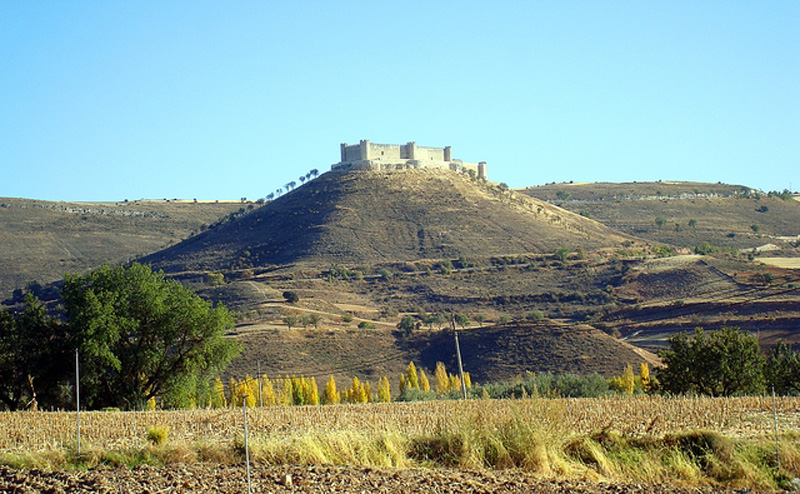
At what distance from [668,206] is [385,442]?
476 ft

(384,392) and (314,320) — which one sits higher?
(314,320)

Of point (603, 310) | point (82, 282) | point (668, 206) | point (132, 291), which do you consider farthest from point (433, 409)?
point (668, 206)

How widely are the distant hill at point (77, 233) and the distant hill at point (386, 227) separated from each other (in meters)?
10.9

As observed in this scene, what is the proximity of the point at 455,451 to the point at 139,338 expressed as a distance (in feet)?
64.9

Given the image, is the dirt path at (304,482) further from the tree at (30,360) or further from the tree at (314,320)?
the tree at (314,320)

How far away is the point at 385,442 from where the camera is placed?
65.3 feet

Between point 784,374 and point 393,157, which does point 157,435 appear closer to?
point 784,374

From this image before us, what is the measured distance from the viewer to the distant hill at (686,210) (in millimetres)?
136125

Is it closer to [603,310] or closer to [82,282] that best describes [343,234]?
[603,310]

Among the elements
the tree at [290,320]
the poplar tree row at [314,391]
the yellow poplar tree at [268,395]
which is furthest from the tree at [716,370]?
the tree at [290,320]

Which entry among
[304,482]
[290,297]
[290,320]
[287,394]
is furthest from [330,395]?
[304,482]

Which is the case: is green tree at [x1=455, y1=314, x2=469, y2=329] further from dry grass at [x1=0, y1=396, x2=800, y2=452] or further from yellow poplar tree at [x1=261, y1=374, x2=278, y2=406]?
dry grass at [x1=0, y1=396, x2=800, y2=452]

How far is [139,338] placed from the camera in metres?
36.3

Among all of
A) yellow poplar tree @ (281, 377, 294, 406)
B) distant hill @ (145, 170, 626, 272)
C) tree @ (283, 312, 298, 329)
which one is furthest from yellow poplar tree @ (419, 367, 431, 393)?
distant hill @ (145, 170, 626, 272)
